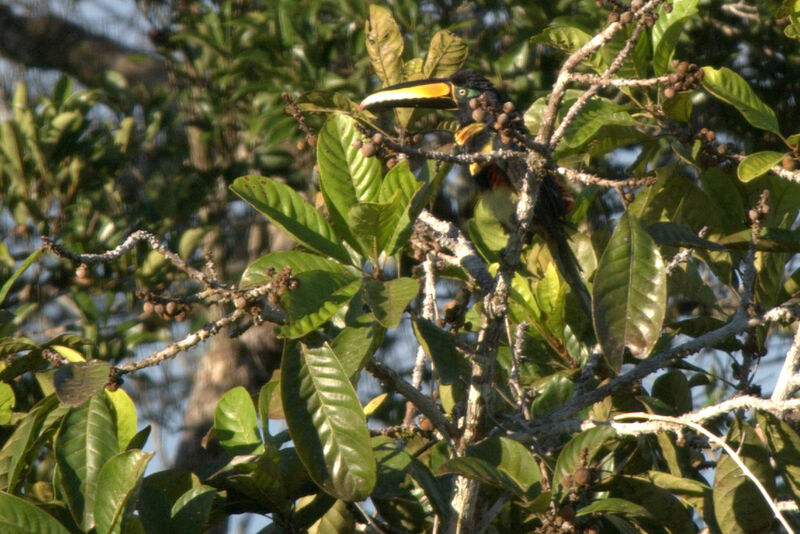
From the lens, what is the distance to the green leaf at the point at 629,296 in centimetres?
174

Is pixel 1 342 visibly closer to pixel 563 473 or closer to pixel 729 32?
pixel 563 473

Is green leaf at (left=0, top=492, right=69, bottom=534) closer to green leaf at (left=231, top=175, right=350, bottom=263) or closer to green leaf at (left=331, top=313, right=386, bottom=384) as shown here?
green leaf at (left=331, top=313, right=386, bottom=384)

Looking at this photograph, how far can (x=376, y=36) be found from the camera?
2.51 m

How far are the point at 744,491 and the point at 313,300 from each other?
0.88 meters

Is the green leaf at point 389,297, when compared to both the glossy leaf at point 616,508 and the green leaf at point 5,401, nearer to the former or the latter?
the glossy leaf at point 616,508

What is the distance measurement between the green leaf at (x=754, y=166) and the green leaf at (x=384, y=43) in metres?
0.92

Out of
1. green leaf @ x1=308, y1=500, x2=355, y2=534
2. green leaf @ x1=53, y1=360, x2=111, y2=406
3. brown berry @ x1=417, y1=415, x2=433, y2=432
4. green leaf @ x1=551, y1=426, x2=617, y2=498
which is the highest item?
green leaf @ x1=53, y1=360, x2=111, y2=406

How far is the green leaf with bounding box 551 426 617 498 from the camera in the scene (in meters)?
1.72

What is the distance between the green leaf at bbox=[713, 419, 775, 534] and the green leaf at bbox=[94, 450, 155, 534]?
3.43 ft

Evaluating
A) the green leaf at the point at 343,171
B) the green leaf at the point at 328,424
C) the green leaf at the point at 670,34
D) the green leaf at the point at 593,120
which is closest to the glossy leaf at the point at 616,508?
the green leaf at the point at 328,424

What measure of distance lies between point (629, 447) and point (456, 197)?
7.31 feet

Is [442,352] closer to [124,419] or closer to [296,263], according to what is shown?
[296,263]

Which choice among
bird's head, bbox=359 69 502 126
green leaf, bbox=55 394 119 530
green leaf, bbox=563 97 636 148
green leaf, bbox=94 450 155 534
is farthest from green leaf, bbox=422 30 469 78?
green leaf, bbox=94 450 155 534

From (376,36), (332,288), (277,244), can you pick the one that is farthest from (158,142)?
(332,288)
